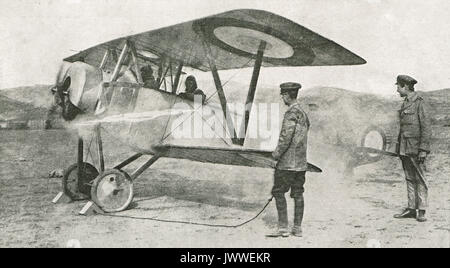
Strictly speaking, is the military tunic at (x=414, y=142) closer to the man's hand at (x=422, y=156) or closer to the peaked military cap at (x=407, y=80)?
the man's hand at (x=422, y=156)

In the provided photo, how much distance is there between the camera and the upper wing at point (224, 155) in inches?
207

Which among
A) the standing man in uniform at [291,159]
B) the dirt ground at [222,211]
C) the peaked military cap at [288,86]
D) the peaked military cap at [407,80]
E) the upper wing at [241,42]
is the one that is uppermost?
the upper wing at [241,42]

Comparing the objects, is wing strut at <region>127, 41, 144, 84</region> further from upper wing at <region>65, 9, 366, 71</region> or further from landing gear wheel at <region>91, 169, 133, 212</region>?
landing gear wheel at <region>91, 169, 133, 212</region>

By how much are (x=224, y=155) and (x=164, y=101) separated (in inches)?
58.5

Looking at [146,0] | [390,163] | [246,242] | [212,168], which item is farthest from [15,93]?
[246,242]

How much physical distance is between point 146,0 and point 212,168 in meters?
5.85

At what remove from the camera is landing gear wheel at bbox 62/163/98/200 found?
22.7 feet

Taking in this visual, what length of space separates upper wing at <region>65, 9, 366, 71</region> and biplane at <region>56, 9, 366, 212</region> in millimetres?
14

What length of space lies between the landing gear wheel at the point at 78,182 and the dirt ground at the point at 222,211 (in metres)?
0.31

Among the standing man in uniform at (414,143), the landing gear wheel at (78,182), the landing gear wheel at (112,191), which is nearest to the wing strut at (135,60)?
the landing gear wheel at (112,191)

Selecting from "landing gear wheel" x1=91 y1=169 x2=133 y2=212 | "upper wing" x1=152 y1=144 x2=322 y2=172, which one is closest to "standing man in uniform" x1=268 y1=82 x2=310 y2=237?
"upper wing" x1=152 y1=144 x2=322 y2=172

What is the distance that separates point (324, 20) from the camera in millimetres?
7262

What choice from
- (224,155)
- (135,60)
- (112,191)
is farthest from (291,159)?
(135,60)
